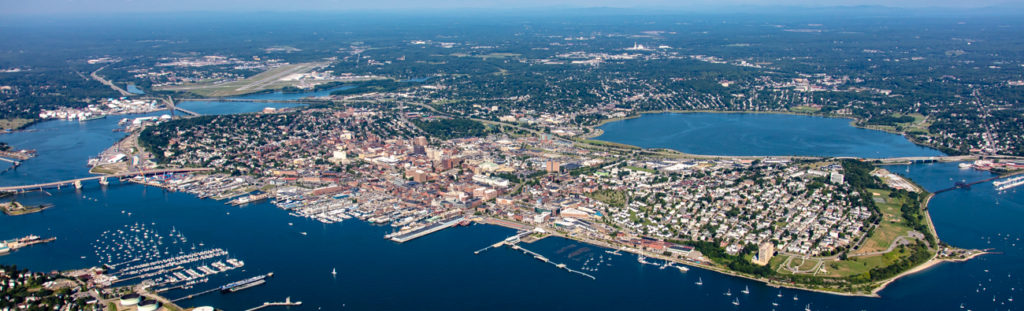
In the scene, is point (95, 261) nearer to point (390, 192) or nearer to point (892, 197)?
point (390, 192)

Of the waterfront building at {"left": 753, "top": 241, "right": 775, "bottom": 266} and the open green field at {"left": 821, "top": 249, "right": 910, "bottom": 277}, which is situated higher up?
the waterfront building at {"left": 753, "top": 241, "right": 775, "bottom": 266}

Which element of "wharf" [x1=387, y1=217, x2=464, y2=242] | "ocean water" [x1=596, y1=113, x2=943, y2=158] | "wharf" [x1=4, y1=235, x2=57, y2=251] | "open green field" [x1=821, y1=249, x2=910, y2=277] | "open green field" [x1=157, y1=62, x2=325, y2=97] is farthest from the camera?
"open green field" [x1=157, y1=62, x2=325, y2=97]

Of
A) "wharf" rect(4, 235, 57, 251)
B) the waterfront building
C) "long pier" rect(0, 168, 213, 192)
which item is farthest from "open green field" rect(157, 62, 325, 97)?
the waterfront building

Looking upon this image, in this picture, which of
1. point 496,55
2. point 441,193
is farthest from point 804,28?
point 441,193

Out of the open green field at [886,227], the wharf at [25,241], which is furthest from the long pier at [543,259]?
the wharf at [25,241]

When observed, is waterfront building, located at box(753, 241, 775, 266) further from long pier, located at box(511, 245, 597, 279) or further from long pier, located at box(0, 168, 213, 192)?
long pier, located at box(0, 168, 213, 192)

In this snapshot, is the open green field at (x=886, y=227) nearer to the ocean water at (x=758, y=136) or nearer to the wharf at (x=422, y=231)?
the ocean water at (x=758, y=136)
